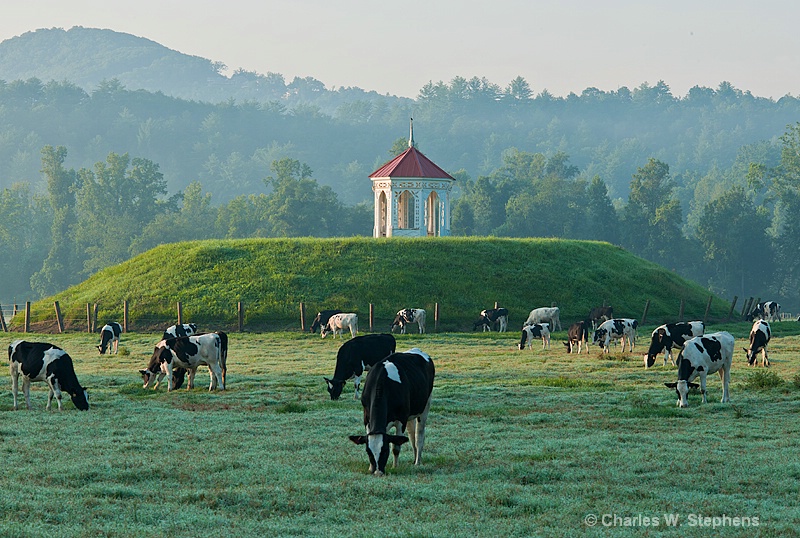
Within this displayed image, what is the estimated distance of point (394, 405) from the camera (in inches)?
695

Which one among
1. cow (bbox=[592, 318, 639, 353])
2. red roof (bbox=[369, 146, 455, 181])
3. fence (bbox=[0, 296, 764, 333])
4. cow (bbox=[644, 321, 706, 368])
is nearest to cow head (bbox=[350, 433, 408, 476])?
cow (bbox=[644, 321, 706, 368])

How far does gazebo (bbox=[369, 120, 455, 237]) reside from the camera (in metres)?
74.6

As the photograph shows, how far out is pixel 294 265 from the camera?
67.6m

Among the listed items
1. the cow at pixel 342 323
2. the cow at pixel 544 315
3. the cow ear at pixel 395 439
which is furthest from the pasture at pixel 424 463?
the cow at pixel 544 315

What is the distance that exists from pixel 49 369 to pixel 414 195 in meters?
51.9

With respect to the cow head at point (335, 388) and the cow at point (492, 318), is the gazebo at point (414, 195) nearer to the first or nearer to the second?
the cow at point (492, 318)

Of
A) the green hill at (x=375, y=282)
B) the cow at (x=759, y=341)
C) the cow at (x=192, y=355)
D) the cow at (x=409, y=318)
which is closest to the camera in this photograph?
the cow at (x=192, y=355)

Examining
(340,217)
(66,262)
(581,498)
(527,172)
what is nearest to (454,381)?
(581,498)

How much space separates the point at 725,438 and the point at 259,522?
10.6m

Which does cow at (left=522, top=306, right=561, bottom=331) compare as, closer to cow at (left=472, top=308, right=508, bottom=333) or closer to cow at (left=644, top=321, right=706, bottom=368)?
cow at (left=472, top=308, right=508, bottom=333)

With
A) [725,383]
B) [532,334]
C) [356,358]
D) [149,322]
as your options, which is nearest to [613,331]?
[532,334]

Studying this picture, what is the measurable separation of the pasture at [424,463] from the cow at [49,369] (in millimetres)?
589

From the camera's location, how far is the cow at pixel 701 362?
25.2 metres

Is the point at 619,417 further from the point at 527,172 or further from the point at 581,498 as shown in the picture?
the point at 527,172
